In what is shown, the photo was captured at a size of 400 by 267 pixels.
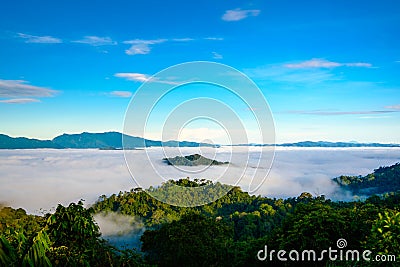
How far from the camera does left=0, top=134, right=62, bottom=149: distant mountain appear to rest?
136 metres

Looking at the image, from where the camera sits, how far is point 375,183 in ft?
226

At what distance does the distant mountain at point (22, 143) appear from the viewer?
136175mm

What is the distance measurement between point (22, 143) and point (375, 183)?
122m

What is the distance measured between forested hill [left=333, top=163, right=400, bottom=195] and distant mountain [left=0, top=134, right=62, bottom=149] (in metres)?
103

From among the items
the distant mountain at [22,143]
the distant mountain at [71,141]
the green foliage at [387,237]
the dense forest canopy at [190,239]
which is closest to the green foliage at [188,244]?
the dense forest canopy at [190,239]

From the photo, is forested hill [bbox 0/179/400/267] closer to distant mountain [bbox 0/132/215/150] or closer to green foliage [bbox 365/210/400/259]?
green foliage [bbox 365/210/400/259]

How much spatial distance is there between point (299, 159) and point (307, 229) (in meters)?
128

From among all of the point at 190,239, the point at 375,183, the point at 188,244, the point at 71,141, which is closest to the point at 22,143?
the point at 71,141

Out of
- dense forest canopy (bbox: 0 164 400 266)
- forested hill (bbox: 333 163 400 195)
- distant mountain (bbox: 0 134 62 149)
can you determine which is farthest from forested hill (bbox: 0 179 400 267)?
distant mountain (bbox: 0 134 62 149)

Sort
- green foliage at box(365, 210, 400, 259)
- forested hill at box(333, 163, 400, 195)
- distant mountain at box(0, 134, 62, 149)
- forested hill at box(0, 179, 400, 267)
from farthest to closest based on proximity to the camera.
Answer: distant mountain at box(0, 134, 62, 149) < forested hill at box(333, 163, 400, 195) < green foliage at box(365, 210, 400, 259) < forested hill at box(0, 179, 400, 267)

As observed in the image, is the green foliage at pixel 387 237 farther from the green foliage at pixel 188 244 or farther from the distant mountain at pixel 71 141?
the distant mountain at pixel 71 141

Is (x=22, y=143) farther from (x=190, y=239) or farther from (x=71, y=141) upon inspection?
(x=190, y=239)

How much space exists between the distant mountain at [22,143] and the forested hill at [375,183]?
339ft

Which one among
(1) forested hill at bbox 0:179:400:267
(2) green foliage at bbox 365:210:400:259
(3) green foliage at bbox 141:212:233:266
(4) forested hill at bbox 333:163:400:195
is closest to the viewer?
(1) forested hill at bbox 0:179:400:267
